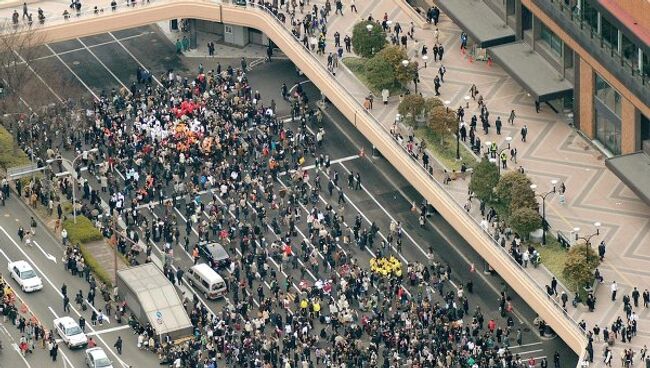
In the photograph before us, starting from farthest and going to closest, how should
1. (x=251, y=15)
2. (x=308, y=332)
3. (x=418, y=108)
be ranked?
(x=251, y=15)
(x=418, y=108)
(x=308, y=332)

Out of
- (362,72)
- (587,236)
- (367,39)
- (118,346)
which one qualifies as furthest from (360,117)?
(118,346)

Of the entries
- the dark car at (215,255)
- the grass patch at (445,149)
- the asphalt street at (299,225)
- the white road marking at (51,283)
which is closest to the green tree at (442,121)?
the grass patch at (445,149)

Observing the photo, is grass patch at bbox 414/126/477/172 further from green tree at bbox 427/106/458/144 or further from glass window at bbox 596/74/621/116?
glass window at bbox 596/74/621/116

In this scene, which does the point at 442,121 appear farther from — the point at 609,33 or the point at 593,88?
the point at 609,33

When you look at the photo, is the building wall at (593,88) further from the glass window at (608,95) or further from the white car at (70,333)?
the white car at (70,333)

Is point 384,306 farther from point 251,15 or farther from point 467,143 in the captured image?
point 251,15

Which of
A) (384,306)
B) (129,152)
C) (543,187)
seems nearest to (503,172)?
(543,187)
